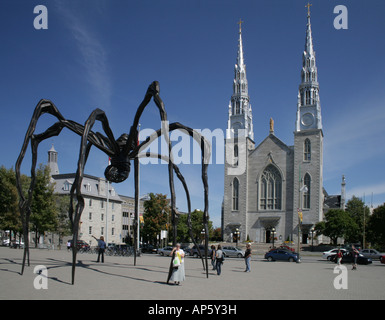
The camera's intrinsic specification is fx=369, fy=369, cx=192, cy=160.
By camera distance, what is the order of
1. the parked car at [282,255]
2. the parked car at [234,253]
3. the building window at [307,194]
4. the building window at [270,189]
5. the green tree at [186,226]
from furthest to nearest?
the green tree at [186,226]
the building window at [270,189]
the building window at [307,194]
the parked car at [234,253]
the parked car at [282,255]

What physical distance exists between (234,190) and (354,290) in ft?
201

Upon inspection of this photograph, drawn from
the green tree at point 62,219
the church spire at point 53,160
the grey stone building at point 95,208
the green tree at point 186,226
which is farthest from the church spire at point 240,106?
the church spire at point 53,160

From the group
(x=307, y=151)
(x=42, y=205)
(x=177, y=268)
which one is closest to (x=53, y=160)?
(x=42, y=205)

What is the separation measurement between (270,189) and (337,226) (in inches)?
622

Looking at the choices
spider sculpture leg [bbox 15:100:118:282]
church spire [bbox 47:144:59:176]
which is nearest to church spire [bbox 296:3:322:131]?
church spire [bbox 47:144:59:176]

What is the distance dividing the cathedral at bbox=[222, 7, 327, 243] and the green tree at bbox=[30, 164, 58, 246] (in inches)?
1447

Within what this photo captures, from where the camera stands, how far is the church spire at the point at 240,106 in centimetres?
7556

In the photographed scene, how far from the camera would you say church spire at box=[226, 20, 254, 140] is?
2975 inches

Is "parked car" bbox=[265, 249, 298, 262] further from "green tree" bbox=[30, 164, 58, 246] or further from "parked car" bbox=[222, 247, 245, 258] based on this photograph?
"green tree" bbox=[30, 164, 58, 246]

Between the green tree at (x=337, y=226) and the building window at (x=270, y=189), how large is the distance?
32.7 feet

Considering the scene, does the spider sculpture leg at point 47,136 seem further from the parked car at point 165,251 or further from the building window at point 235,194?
the building window at point 235,194
